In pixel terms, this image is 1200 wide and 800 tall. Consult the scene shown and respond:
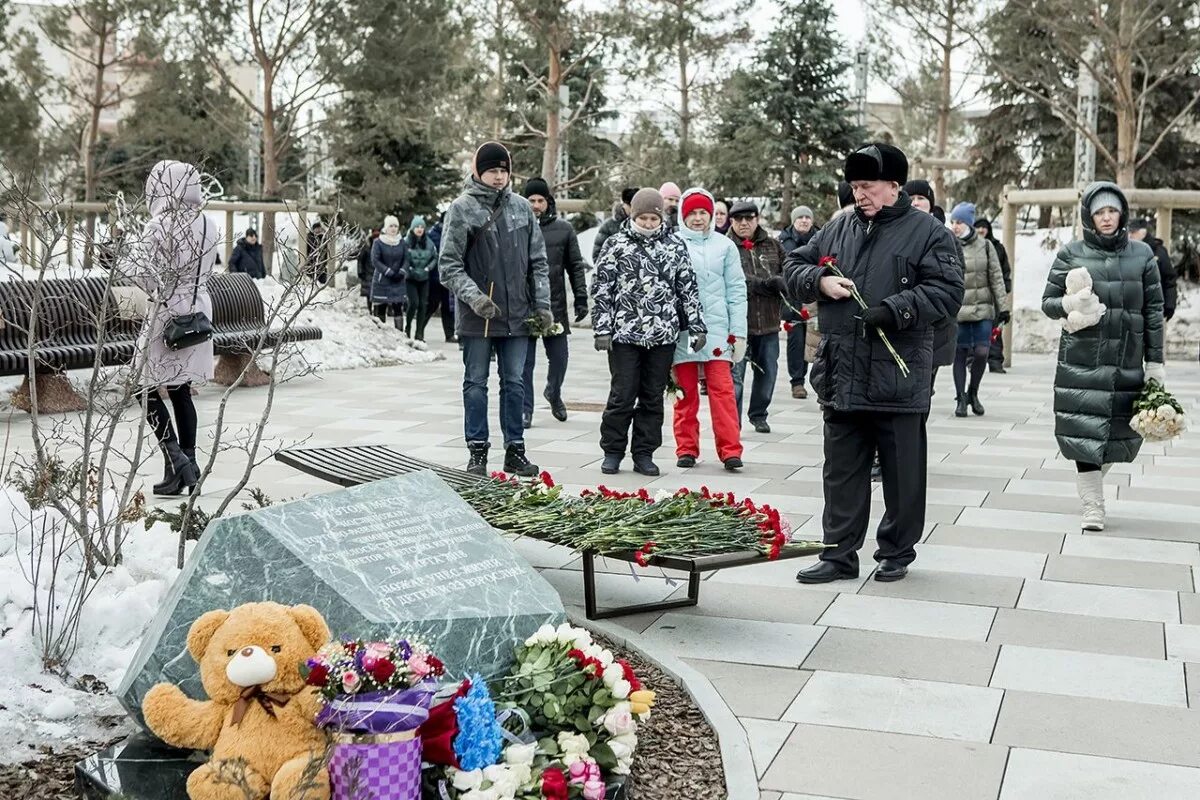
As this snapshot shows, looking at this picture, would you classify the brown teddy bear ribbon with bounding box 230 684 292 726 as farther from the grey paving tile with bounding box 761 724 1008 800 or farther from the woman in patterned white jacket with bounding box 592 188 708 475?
the woman in patterned white jacket with bounding box 592 188 708 475

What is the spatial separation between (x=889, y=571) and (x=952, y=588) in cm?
28

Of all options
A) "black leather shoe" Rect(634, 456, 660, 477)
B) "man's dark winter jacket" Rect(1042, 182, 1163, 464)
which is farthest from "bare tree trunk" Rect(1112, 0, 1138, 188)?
"man's dark winter jacket" Rect(1042, 182, 1163, 464)

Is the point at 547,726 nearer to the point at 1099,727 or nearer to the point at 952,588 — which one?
the point at 1099,727

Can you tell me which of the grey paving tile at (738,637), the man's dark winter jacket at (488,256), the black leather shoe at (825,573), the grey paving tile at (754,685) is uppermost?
the man's dark winter jacket at (488,256)

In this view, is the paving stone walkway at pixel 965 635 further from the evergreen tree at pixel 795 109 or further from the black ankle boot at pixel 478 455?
the evergreen tree at pixel 795 109

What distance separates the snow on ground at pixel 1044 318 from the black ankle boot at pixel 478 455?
39.5 ft

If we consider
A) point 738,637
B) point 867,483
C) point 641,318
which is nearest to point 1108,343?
point 867,483

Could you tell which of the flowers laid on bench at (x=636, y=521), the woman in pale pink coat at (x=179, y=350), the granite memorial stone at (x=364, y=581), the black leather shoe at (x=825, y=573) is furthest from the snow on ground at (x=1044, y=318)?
the granite memorial stone at (x=364, y=581)

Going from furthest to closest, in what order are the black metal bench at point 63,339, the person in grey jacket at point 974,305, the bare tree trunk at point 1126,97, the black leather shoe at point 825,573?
the bare tree trunk at point 1126,97, the person in grey jacket at point 974,305, the black metal bench at point 63,339, the black leather shoe at point 825,573

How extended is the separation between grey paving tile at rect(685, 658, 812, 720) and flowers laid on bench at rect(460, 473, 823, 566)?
467 millimetres

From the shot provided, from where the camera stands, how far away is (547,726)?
3871 millimetres

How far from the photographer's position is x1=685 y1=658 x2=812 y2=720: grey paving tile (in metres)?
4.61

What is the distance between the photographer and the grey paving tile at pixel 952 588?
6.07 meters

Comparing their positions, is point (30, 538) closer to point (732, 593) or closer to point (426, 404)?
point (732, 593)
